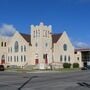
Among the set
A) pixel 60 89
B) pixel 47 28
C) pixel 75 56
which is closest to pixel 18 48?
pixel 47 28

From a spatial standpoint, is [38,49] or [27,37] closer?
[38,49]

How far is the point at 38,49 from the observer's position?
9800 centimetres

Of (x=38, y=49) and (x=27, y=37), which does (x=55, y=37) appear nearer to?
(x=27, y=37)

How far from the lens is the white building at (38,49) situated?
98062 millimetres

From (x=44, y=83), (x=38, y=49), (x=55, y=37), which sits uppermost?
(x=55, y=37)

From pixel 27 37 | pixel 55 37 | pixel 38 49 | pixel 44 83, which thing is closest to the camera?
pixel 44 83

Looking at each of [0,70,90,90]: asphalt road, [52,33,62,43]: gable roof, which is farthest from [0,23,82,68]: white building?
[0,70,90,90]: asphalt road

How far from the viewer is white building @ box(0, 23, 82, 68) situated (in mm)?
98062

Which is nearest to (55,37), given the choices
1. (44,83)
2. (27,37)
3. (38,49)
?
(27,37)

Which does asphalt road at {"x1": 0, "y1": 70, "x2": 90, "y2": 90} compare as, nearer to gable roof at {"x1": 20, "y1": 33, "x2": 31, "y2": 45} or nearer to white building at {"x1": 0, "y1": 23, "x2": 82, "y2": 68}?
white building at {"x1": 0, "y1": 23, "x2": 82, "y2": 68}

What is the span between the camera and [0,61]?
107 meters

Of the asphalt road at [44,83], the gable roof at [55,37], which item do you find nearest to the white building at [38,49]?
the gable roof at [55,37]

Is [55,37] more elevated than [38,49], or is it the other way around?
[55,37]

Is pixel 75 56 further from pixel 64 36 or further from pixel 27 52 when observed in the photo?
pixel 27 52
